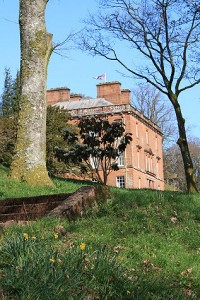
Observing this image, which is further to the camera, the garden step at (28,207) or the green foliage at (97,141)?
the green foliage at (97,141)

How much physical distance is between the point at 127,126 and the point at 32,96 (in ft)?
162

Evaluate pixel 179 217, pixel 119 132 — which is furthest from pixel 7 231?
pixel 119 132

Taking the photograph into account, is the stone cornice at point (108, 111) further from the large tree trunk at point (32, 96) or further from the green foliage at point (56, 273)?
the green foliage at point (56, 273)

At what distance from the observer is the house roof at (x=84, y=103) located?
216ft

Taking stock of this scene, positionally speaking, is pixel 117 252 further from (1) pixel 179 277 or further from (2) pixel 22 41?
(2) pixel 22 41

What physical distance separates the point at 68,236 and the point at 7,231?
2.42 ft

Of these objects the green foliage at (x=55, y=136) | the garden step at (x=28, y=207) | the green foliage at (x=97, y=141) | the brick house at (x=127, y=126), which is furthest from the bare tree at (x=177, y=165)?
the garden step at (x=28, y=207)

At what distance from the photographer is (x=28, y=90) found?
1423 centimetres

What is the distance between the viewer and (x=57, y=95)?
6925cm

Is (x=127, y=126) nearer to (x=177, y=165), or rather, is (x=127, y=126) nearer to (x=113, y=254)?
(x=177, y=165)

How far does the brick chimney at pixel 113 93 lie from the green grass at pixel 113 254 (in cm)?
5754

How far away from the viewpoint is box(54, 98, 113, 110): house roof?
65.8 m

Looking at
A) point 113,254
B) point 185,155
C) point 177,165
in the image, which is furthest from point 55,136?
point 177,165

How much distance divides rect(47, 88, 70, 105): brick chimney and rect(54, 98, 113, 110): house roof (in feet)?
3.10
